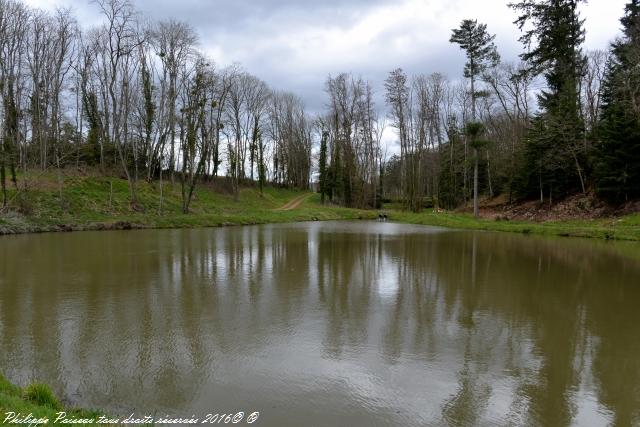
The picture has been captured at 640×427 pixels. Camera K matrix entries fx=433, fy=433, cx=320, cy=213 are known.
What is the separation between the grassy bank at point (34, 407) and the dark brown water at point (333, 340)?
0.32 meters

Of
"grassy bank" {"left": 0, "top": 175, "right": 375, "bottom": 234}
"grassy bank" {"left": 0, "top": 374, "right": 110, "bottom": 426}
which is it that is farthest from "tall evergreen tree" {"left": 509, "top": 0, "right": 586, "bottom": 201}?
"grassy bank" {"left": 0, "top": 374, "right": 110, "bottom": 426}

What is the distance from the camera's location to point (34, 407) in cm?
372

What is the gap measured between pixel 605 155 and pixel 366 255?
65.9 ft

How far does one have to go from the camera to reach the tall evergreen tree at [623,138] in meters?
24.5

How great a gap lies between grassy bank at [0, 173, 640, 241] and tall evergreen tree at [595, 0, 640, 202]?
7.61ft

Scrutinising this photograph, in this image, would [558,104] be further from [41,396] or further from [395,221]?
[41,396]

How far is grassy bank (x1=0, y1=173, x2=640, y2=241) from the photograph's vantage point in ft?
75.8

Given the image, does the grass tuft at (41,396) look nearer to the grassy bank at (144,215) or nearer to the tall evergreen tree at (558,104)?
the grassy bank at (144,215)

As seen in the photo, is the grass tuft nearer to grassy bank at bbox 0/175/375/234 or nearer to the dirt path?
grassy bank at bbox 0/175/375/234

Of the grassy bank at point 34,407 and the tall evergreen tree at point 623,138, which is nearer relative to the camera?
the grassy bank at point 34,407

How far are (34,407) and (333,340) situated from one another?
365 centimetres

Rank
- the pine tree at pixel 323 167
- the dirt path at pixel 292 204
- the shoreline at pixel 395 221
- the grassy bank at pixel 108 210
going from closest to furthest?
1. the shoreline at pixel 395 221
2. the grassy bank at pixel 108 210
3. the dirt path at pixel 292 204
4. the pine tree at pixel 323 167

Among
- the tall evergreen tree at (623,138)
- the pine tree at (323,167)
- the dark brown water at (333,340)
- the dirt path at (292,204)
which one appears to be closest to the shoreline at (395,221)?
the tall evergreen tree at (623,138)

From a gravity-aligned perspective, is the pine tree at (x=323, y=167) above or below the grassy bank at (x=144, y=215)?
above
